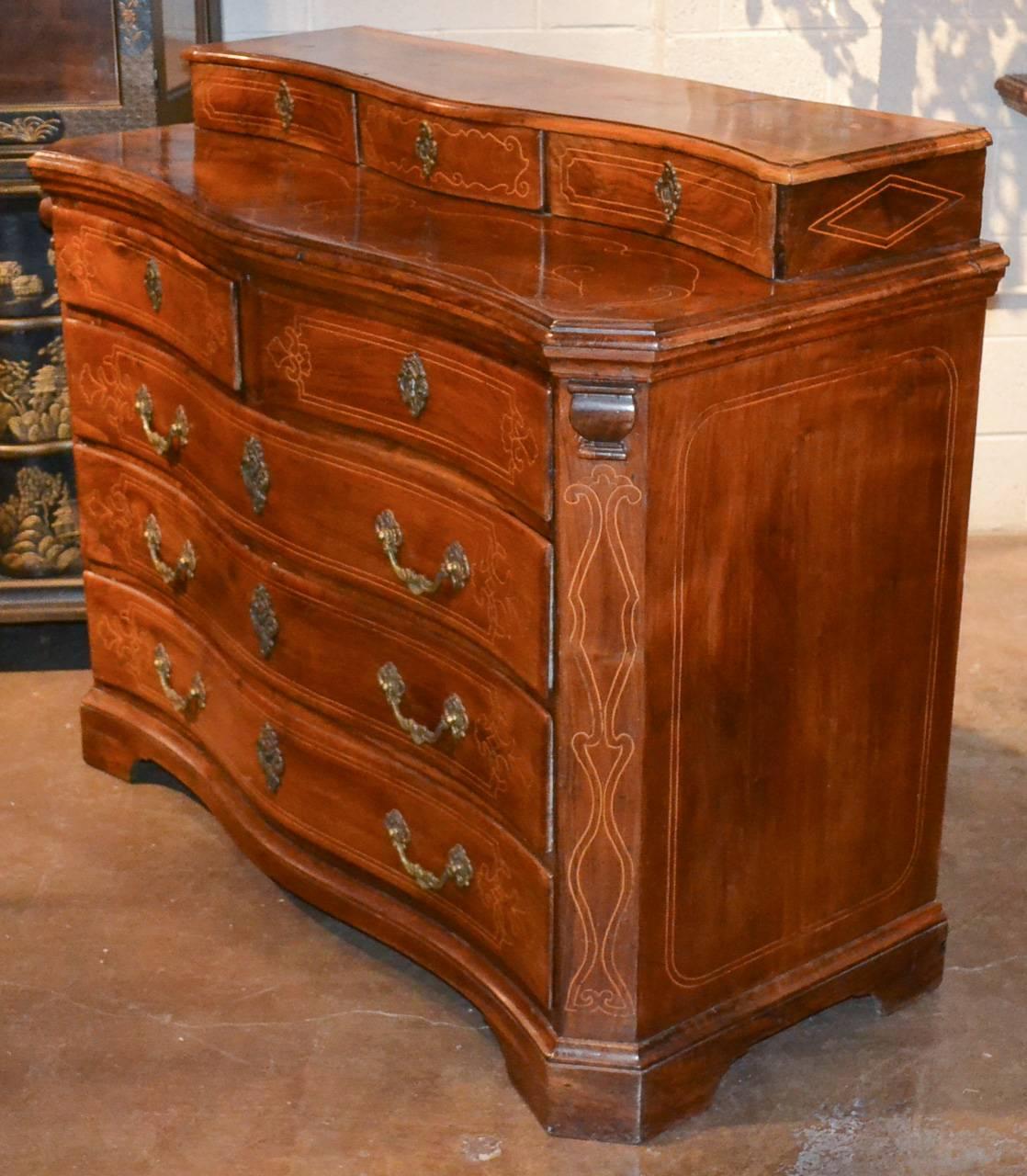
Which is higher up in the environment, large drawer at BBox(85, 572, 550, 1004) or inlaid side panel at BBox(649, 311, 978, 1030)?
inlaid side panel at BBox(649, 311, 978, 1030)

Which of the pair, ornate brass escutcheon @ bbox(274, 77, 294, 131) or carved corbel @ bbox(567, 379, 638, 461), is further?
ornate brass escutcheon @ bbox(274, 77, 294, 131)

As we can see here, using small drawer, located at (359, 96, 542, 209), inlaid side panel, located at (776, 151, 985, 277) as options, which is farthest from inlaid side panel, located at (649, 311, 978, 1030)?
small drawer, located at (359, 96, 542, 209)

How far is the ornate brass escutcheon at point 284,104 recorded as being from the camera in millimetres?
2830

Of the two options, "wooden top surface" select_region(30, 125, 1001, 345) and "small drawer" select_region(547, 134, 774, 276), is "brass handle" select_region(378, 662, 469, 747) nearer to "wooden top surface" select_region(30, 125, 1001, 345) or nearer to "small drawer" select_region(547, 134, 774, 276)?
"wooden top surface" select_region(30, 125, 1001, 345)

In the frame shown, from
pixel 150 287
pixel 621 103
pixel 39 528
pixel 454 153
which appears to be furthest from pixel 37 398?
pixel 621 103

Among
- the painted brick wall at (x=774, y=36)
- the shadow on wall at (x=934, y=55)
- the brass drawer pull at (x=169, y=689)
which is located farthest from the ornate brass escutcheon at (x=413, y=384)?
the shadow on wall at (x=934, y=55)

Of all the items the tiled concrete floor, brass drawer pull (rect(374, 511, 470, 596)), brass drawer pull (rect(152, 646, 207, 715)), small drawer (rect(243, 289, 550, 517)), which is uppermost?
small drawer (rect(243, 289, 550, 517))

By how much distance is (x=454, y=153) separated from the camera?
2482 millimetres

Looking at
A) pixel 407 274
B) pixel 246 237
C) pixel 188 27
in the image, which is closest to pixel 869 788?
pixel 407 274

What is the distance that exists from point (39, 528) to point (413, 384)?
5.27ft

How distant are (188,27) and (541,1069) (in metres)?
2.22

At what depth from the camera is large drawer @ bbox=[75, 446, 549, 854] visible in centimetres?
228

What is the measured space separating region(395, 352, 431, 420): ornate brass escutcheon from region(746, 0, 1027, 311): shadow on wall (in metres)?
2.00

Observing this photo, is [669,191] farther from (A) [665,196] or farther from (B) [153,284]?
(B) [153,284]
